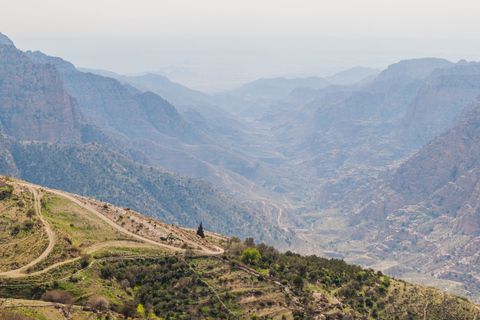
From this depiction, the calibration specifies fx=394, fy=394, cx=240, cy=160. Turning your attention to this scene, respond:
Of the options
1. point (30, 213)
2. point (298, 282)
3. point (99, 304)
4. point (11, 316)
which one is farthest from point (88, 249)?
point (298, 282)

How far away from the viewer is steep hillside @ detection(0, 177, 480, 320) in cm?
6550

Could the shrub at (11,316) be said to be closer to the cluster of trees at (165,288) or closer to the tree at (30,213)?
the cluster of trees at (165,288)

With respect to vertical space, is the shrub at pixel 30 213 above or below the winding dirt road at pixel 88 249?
above

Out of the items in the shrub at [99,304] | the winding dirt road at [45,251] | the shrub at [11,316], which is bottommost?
the shrub at [99,304]

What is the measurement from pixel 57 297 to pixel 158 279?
2075 centimetres

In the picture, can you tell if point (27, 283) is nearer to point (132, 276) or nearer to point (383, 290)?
point (132, 276)

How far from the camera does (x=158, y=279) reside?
78812 millimetres

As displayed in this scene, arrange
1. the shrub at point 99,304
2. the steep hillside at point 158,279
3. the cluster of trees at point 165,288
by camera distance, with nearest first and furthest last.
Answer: the shrub at point 99,304
the steep hillside at point 158,279
the cluster of trees at point 165,288

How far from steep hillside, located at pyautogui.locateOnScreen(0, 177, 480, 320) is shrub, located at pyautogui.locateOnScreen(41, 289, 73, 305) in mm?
152

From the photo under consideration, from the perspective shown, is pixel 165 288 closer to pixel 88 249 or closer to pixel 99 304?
pixel 99 304

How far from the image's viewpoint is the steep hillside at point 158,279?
65.5 meters

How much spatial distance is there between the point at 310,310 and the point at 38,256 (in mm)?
51660

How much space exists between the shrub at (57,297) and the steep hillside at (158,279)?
0.15 metres

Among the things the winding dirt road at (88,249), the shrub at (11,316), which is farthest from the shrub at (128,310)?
the winding dirt road at (88,249)
